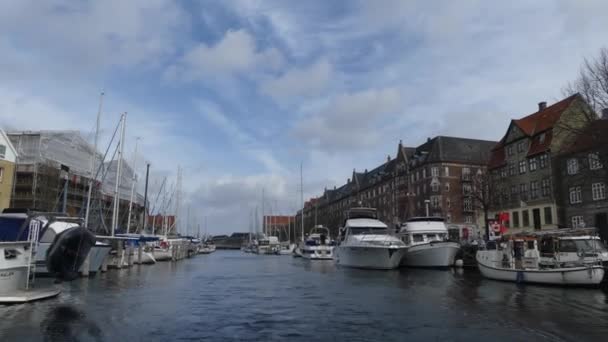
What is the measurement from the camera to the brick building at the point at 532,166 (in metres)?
58.0

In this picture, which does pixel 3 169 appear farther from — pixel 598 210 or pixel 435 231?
pixel 598 210

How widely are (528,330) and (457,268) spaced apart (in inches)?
1301

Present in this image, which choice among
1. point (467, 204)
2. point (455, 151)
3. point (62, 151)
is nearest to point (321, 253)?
point (467, 204)

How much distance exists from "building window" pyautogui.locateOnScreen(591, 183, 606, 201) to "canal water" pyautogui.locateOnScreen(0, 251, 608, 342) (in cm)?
2699

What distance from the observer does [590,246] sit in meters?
31.2

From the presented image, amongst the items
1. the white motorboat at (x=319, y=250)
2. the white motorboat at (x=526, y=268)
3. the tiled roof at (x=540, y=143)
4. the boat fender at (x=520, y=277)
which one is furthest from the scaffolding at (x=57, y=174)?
the tiled roof at (x=540, y=143)

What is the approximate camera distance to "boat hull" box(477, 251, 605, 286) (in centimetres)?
2741

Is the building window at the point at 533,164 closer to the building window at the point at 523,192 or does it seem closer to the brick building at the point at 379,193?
the building window at the point at 523,192

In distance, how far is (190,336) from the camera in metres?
15.9

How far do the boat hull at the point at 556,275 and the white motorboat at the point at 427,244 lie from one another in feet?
38.9

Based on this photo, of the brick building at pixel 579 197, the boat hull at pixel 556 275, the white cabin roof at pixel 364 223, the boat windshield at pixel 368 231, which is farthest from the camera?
the white cabin roof at pixel 364 223

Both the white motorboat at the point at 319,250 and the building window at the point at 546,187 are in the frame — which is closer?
the building window at the point at 546,187

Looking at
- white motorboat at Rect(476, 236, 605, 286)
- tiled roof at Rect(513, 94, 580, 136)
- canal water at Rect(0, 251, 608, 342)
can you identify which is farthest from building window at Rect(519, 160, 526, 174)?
canal water at Rect(0, 251, 608, 342)

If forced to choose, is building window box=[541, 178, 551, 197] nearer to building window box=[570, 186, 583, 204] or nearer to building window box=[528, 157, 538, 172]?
building window box=[528, 157, 538, 172]
